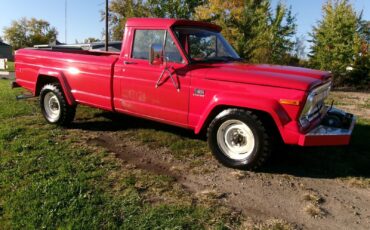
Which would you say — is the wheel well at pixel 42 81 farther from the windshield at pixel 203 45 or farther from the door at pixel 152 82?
the windshield at pixel 203 45

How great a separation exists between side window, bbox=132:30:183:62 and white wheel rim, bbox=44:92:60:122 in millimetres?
2096

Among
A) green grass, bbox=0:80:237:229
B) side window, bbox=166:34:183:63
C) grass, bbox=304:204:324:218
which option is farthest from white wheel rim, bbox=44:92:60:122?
grass, bbox=304:204:324:218

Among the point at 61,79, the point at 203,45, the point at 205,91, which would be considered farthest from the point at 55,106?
the point at 205,91

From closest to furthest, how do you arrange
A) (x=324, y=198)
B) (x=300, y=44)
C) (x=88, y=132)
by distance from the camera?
1. (x=324, y=198)
2. (x=88, y=132)
3. (x=300, y=44)

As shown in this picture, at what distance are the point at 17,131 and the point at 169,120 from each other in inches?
108

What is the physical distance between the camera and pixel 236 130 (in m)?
4.82

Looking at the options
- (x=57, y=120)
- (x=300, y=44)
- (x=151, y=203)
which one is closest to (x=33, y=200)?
(x=151, y=203)

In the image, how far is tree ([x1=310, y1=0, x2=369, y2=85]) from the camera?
55.5ft

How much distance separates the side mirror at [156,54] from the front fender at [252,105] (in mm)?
1042

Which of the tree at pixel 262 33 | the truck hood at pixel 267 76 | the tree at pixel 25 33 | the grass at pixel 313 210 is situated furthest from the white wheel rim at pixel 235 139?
the tree at pixel 25 33

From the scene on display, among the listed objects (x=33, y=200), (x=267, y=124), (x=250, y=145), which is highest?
(x=267, y=124)

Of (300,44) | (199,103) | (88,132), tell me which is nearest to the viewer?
(199,103)

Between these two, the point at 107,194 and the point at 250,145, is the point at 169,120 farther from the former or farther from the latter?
the point at 107,194

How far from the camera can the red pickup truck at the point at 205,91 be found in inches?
173
